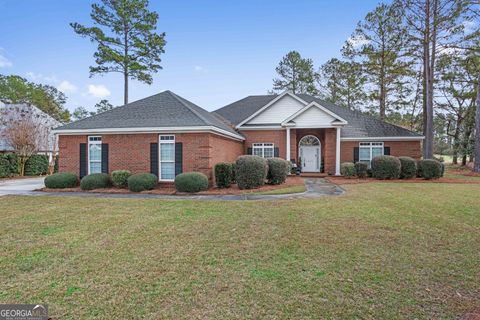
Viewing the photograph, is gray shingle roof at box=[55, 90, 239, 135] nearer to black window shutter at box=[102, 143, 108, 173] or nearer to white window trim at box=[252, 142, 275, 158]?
black window shutter at box=[102, 143, 108, 173]

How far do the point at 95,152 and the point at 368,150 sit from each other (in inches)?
731

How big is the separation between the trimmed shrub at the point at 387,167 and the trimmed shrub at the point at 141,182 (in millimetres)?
13520

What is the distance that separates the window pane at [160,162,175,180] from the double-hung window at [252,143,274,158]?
8.25 metres

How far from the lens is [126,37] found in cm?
2423

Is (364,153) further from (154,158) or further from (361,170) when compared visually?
(154,158)

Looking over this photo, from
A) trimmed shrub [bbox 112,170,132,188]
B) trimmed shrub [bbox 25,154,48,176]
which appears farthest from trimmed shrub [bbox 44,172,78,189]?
→ trimmed shrub [bbox 25,154,48,176]

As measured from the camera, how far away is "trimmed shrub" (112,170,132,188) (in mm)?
12672

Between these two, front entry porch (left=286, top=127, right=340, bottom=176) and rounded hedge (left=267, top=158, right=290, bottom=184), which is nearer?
rounded hedge (left=267, top=158, right=290, bottom=184)

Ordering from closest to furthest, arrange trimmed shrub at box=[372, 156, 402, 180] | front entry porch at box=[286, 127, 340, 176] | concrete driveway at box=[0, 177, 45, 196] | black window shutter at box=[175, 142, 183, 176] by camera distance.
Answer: concrete driveway at box=[0, 177, 45, 196] → black window shutter at box=[175, 142, 183, 176] → trimmed shrub at box=[372, 156, 402, 180] → front entry porch at box=[286, 127, 340, 176]

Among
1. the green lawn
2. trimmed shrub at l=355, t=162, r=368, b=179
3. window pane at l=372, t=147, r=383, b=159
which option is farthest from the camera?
window pane at l=372, t=147, r=383, b=159

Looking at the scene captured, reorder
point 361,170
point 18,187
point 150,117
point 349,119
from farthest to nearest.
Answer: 1. point 349,119
2. point 361,170
3. point 18,187
4. point 150,117

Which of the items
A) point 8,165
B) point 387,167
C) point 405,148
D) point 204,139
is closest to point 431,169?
point 387,167

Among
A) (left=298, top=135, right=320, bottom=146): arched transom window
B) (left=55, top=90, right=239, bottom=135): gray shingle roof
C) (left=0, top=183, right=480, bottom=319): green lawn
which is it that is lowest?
(left=0, top=183, right=480, bottom=319): green lawn

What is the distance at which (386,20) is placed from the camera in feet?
79.0
